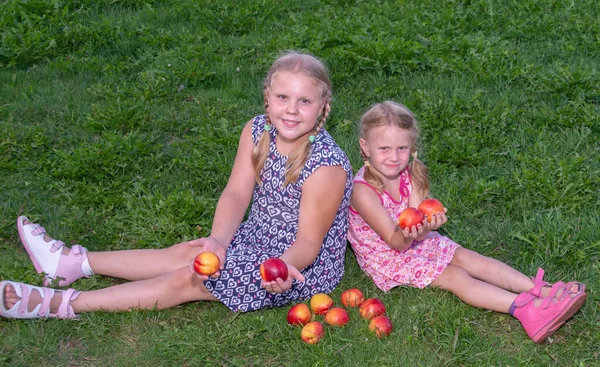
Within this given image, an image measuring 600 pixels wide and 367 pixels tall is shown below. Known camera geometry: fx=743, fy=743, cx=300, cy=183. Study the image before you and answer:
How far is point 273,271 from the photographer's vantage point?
11.4 feet

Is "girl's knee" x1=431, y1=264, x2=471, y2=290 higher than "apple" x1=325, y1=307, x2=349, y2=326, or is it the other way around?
"girl's knee" x1=431, y1=264, x2=471, y2=290

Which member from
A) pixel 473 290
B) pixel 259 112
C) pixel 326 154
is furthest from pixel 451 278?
pixel 259 112

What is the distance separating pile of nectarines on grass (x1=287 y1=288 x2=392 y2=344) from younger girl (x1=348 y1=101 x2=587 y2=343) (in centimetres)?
29

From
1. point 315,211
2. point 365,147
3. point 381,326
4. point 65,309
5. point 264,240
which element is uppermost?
point 365,147

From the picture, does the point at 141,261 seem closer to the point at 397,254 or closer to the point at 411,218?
the point at 397,254

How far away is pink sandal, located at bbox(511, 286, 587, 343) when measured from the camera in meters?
3.63

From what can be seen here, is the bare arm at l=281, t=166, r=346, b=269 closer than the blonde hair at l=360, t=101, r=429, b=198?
Yes

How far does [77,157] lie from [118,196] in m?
0.53

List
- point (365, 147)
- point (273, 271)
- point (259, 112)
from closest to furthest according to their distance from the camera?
point (273, 271)
point (365, 147)
point (259, 112)

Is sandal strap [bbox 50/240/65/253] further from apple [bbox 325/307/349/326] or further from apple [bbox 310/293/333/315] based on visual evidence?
apple [bbox 325/307/349/326]

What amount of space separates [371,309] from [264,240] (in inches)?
28.8

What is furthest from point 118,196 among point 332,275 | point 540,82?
point 540,82

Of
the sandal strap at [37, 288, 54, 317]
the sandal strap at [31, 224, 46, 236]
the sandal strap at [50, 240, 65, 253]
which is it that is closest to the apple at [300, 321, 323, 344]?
the sandal strap at [37, 288, 54, 317]

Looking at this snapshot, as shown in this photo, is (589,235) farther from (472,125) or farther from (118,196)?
(118,196)
